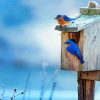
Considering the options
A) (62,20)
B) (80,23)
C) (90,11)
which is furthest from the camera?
(90,11)

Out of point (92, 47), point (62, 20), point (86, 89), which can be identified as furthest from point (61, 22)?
point (86, 89)

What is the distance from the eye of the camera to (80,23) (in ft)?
11.3

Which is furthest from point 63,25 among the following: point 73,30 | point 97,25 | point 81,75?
point 81,75

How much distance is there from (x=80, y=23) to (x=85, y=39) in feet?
0.70

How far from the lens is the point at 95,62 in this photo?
3537mm

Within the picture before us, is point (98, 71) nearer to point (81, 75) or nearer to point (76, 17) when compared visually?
point (81, 75)

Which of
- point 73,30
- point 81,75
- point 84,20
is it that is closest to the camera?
point 73,30

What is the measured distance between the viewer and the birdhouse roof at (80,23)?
332 centimetres

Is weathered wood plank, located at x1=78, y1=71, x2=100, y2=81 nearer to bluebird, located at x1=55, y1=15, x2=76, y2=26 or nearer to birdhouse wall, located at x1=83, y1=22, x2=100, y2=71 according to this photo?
birdhouse wall, located at x1=83, y1=22, x2=100, y2=71

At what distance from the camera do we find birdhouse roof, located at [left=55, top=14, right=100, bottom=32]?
3.32 meters

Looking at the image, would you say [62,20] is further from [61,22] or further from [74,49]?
[74,49]

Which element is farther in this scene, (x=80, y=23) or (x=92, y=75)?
(x=92, y=75)

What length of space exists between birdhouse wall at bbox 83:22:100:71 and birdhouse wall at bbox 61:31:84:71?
58 mm

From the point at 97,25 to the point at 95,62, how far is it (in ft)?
1.44
